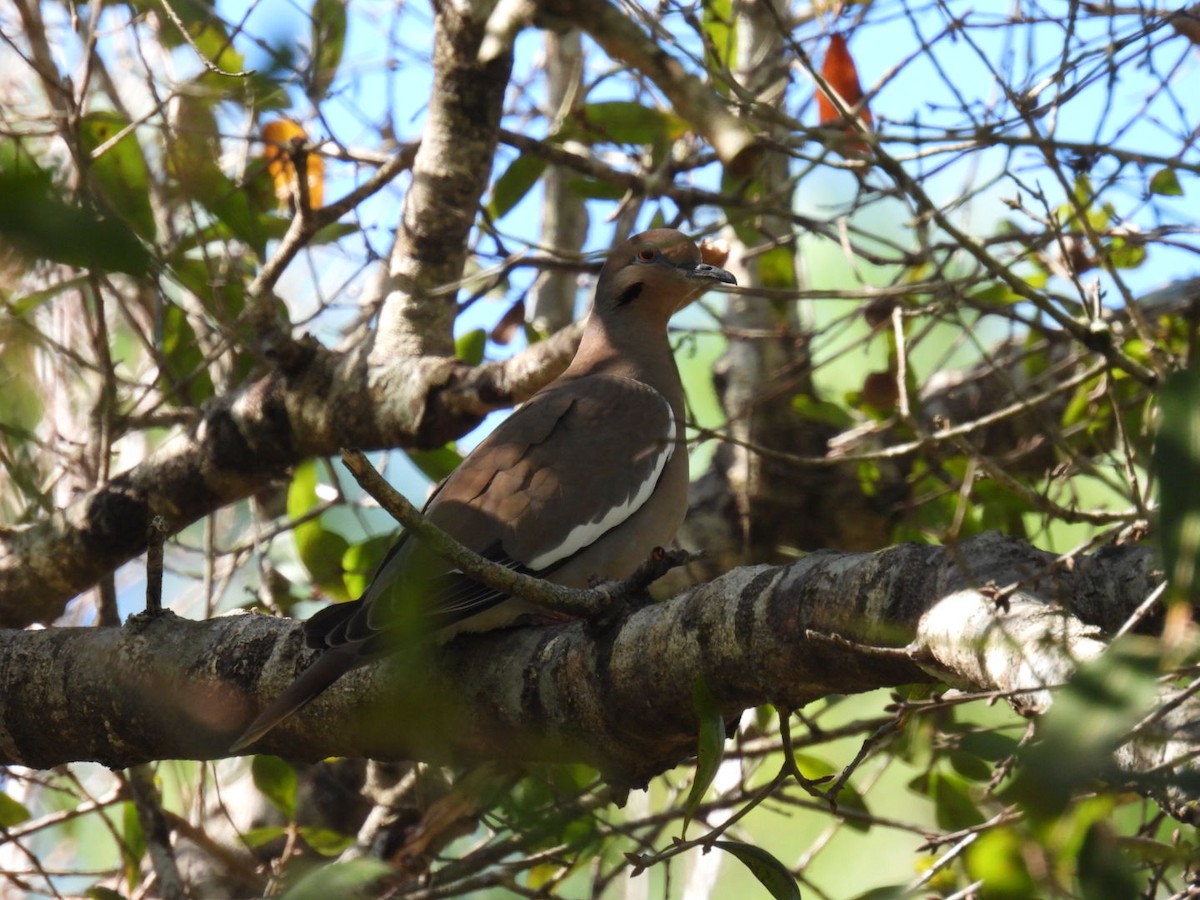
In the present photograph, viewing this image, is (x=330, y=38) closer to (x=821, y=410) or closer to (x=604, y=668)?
(x=821, y=410)

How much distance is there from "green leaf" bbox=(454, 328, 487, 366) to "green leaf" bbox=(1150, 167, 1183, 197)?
2.02 m

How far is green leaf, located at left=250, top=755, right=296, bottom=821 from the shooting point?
138 inches

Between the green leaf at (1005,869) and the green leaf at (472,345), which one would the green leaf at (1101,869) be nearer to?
the green leaf at (1005,869)

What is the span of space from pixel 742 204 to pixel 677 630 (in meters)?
2.08

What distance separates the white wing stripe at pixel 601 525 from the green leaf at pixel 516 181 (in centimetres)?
112

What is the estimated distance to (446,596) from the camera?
254 centimetres

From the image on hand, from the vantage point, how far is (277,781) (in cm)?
355

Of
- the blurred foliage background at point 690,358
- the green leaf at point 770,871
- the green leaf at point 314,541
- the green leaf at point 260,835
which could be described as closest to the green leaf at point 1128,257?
the blurred foliage background at point 690,358

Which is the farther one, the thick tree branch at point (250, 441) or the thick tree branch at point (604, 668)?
the thick tree branch at point (250, 441)

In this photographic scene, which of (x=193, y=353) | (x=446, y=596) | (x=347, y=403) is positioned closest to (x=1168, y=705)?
(x=446, y=596)

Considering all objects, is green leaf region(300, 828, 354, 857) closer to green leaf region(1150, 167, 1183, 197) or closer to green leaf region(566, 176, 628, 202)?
green leaf region(566, 176, 628, 202)

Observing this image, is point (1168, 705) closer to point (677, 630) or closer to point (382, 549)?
point (677, 630)

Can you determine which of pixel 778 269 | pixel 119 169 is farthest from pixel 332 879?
pixel 778 269

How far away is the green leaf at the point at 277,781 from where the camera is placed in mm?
3516
